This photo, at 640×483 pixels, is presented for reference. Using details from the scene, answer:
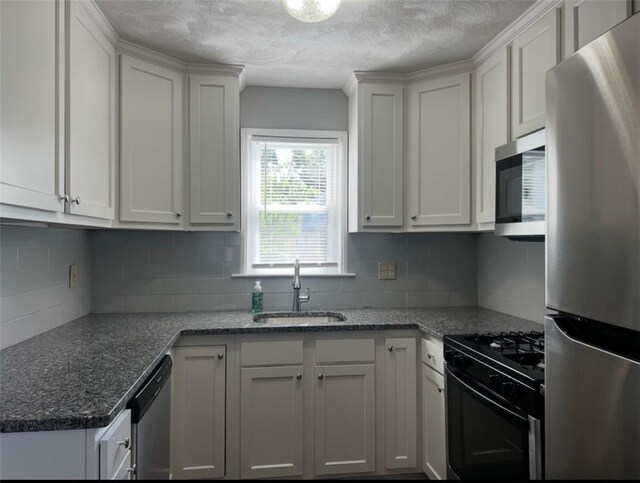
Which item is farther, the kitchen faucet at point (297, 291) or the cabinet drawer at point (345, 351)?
the kitchen faucet at point (297, 291)

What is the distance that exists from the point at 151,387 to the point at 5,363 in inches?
21.9

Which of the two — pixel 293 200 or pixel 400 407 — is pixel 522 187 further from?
pixel 293 200

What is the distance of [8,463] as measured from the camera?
1057mm

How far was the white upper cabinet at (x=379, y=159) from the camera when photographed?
2.52 meters

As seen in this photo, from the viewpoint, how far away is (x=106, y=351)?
5.45 feet

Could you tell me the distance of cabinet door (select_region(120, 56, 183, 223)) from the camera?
218 centimetres

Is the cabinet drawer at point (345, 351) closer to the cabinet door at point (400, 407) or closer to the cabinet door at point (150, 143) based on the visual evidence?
the cabinet door at point (400, 407)

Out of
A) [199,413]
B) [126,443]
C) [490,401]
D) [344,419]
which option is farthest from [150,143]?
[490,401]

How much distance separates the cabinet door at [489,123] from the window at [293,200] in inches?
35.3

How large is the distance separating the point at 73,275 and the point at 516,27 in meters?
2.61

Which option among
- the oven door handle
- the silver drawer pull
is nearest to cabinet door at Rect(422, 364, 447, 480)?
the oven door handle

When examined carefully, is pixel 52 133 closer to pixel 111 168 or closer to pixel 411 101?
pixel 111 168

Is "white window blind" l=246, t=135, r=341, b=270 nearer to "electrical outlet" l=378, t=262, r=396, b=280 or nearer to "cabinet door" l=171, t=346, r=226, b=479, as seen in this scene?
"electrical outlet" l=378, t=262, r=396, b=280

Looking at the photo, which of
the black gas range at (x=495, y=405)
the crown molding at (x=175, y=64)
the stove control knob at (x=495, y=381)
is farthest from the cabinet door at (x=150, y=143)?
the stove control knob at (x=495, y=381)
